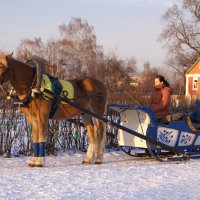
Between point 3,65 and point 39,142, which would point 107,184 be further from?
point 3,65

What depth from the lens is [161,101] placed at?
980 centimetres

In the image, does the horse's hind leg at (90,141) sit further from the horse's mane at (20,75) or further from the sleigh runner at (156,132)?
the horse's mane at (20,75)

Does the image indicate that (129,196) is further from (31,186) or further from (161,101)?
(161,101)

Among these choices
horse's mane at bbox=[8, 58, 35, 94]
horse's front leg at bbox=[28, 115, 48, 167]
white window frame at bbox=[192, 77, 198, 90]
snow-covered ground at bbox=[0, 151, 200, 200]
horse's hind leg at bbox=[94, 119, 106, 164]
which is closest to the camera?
snow-covered ground at bbox=[0, 151, 200, 200]

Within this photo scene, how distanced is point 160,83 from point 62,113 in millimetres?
2108

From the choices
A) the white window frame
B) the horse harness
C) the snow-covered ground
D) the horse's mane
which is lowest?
the snow-covered ground

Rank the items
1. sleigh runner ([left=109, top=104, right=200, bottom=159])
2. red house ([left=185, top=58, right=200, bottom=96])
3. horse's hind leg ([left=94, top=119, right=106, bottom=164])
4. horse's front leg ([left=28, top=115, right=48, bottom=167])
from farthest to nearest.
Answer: red house ([left=185, top=58, right=200, bottom=96]), horse's hind leg ([left=94, top=119, right=106, bottom=164]), sleigh runner ([left=109, top=104, right=200, bottom=159]), horse's front leg ([left=28, top=115, right=48, bottom=167])

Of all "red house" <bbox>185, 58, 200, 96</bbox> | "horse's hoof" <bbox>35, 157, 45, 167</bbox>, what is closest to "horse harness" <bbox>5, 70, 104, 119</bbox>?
"horse's hoof" <bbox>35, 157, 45, 167</bbox>

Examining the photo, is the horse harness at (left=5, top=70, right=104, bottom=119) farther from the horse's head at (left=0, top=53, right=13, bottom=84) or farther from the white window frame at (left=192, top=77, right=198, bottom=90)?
the white window frame at (left=192, top=77, right=198, bottom=90)

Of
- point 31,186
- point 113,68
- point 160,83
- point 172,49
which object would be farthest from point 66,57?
point 31,186

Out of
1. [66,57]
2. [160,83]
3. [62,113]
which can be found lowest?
[62,113]

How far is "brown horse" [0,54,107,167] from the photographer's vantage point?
8438 millimetres

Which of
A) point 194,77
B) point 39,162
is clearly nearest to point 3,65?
point 39,162

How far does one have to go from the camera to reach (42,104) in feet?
28.4
